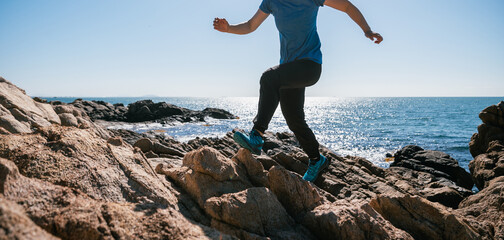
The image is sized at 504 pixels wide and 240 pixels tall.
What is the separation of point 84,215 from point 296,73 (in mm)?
2825

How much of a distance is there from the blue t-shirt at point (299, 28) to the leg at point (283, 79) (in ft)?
0.43

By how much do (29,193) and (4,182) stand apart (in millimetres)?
168

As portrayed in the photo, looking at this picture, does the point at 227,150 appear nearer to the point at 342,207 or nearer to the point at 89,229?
the point at 342,207

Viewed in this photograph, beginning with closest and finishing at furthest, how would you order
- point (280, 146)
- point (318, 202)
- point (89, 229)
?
point (89, 229)
point (318, 202)
point (280, 146)

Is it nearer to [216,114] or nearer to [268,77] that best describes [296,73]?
[268,77]

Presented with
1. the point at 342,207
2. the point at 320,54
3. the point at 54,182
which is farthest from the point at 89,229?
the point at 320,54

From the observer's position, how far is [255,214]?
9.81ft

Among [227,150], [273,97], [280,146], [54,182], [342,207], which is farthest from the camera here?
[280,146]

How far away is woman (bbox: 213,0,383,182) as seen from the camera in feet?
13.2

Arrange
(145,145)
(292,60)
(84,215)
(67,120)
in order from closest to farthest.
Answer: (84,215)
(292,60)
(145,145)
(67,120)

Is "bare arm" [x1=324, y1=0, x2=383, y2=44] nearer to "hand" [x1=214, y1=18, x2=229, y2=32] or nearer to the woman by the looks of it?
the woman

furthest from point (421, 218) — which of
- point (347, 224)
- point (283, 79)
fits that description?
point (283, 79)

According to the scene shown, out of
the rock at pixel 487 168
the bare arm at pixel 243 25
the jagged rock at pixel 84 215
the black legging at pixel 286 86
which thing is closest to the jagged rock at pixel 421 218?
the black legging at pixel 286 86

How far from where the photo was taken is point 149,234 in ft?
7.16
